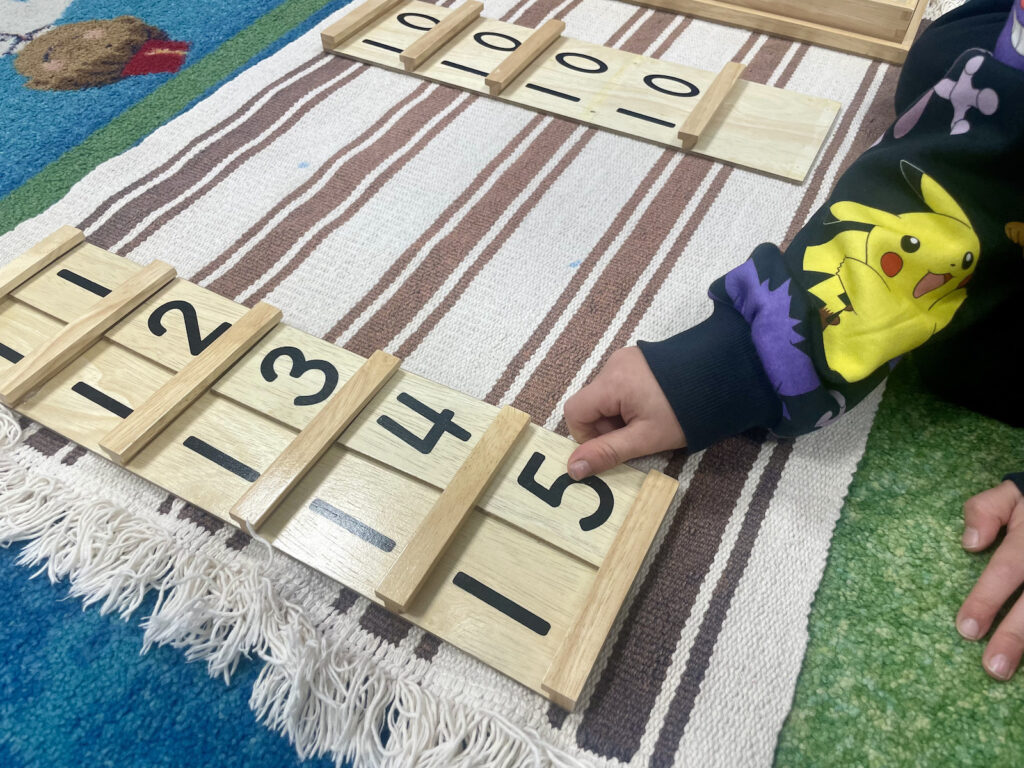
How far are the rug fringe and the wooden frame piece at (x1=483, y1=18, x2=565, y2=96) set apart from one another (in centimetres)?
65

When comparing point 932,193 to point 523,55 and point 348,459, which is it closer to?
point 348,459

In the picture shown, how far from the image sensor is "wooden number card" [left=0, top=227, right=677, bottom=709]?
19.0 inches

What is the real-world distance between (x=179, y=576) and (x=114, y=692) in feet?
0.26

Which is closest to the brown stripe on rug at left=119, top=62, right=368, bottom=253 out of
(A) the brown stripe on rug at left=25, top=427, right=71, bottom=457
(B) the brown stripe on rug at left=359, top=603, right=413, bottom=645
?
(A) the brown stripe on rug at left=25, top=427, right=71, bottom=457

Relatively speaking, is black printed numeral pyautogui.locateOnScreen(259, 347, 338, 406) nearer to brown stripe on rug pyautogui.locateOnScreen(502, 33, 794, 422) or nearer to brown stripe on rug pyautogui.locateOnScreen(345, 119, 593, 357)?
brown stripe on rug pyautogui.locateOnScreen(345, 119, 593, 357)

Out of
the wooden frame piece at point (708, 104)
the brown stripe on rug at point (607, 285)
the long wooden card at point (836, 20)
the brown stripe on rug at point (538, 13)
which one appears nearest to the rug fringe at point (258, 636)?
the brown stripe on rug at point (607, 285)

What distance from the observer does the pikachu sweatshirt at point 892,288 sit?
1.64 ft

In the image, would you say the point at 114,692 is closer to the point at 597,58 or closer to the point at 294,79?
the point at 294,79

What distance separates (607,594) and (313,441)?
0.25 m

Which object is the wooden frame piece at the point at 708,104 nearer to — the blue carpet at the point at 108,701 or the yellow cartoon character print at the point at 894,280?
the yellow cartoon character print at the point at 894,280

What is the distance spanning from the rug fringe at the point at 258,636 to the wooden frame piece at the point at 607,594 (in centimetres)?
4

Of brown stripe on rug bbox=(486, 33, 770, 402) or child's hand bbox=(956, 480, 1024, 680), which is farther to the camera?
brown stripe on rug bbox=(486, 33, 770, 402)

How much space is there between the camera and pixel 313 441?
546 mm

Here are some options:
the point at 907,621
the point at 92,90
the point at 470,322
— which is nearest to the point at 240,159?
the point at 92,90
